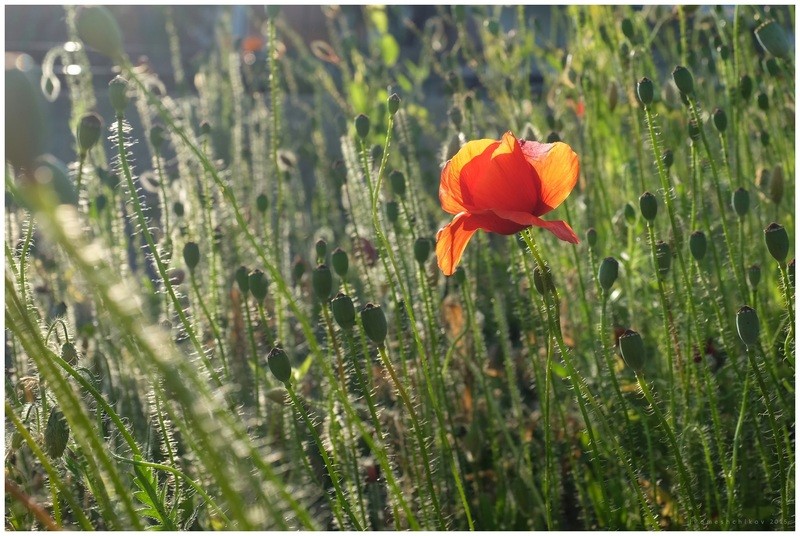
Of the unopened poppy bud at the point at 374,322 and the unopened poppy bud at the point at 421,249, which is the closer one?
the unopened poppy bud at the point at 374,322

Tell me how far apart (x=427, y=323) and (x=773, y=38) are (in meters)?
0.64

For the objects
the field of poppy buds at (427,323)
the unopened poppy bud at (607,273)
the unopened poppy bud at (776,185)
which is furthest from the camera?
the unopened poppy bud at (776,185)

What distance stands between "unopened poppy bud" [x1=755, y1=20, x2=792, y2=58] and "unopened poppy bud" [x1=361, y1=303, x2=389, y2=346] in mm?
719

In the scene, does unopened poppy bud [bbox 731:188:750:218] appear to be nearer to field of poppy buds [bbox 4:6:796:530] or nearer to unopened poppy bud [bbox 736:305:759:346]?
field of poppy buds [bbox 4:6:796:530]

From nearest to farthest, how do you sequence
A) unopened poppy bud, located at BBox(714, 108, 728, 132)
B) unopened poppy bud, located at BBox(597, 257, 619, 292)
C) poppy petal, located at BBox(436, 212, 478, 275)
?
poppy petal, located at BBox(436, 212, 478, 275) → unopened poppy bud, located at BBox(597, 257, 619, 292) → unopened poppy bud, located at BBox(714, 108, 728, 132)

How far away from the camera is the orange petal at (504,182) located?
0.93 meters

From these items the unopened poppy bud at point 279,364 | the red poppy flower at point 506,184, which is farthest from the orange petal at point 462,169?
the unopened poppy bud at point 279,364

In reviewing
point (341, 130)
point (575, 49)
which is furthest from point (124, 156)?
point (341, 130)

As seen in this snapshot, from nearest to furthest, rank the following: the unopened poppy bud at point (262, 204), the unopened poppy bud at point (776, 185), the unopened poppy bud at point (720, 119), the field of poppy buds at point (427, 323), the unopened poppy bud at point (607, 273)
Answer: the field of poppy buds at point (427, 323)
the unopened poppy bud at point (607, 273)
the unopened poppy bud at point (720, 119)
the unopened poppy bud at point (776, 185)
the unopened poppy bud at point (262, 204)

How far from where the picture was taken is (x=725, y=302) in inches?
60.3

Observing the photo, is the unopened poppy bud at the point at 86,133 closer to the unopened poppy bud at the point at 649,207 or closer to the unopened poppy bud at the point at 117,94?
the unopened poppy bud at the point at 117,94

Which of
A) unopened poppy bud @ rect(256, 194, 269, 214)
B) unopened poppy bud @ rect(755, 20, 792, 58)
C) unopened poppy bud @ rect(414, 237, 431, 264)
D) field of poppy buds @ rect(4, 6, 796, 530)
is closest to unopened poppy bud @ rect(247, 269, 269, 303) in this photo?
field of poppy buds @ rect(4, 6, 796, 530)

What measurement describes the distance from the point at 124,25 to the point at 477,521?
14.9ft

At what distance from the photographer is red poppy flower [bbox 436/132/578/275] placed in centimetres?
92
